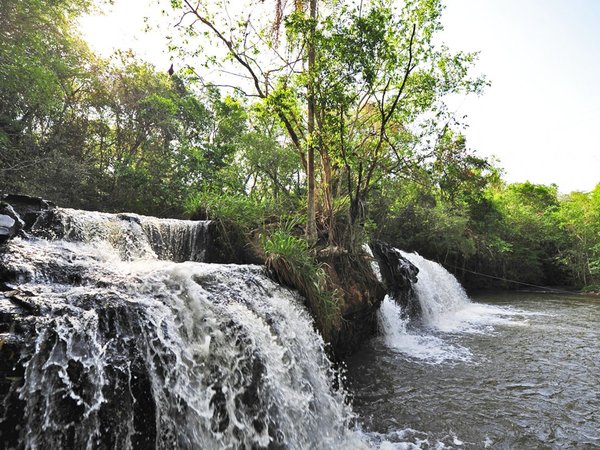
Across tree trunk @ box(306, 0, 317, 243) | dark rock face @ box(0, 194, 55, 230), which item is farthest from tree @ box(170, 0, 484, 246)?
dark rock face @ box(0, 194, 55, 230)

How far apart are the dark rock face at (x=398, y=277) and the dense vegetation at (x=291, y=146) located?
138cm

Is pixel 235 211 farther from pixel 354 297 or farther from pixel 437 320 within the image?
pixel 437 320

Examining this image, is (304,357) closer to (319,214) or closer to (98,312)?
(98,312)

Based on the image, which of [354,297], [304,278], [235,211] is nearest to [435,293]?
[354,297]

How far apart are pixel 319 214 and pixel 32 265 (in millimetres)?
5574

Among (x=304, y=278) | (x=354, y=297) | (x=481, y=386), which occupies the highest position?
(x=304, y=278)

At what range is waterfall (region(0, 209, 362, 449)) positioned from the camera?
2.27 meters

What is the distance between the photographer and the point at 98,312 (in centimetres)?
278

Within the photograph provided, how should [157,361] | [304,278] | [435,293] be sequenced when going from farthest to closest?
[435,293] → [304,278] → [157,361]

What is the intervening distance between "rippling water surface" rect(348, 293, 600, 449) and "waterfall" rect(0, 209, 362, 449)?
0.83 metres

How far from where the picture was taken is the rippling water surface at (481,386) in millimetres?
3904

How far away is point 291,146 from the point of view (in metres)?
12.4

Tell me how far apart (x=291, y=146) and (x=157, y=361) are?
10.4m

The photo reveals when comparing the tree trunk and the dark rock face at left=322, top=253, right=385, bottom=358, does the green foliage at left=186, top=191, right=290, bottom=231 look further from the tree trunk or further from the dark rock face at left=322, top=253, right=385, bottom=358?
the dark rock face at left=322, top=253, right=385, bottom=358
